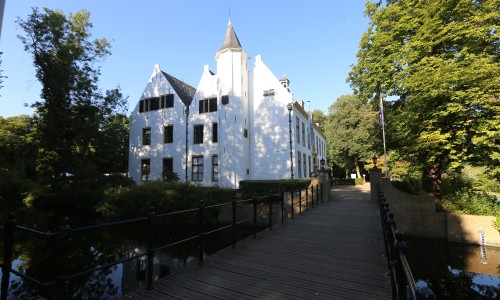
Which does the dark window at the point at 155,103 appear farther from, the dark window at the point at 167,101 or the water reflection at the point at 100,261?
the water reflection at the point at 100,261

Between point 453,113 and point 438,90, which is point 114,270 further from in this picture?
point 453,113

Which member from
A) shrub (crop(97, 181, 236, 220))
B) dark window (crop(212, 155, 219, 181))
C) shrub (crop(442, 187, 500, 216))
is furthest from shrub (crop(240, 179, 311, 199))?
shrub (crop(442, 187, 500, 216))

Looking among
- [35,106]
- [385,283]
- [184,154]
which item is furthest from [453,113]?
[35,106]

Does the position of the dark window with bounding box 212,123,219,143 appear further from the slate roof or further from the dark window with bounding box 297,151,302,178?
the dark window with bounding box 297,151,302,178

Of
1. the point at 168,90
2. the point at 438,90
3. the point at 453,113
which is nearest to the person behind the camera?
the point at 438,90

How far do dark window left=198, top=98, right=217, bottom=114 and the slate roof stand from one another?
2.31m

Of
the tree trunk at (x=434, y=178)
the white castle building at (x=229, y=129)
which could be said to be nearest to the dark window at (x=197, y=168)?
the white castle building at (x=229, y=129)

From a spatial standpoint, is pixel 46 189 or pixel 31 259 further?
pixel 46 189

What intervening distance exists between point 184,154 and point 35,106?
12.6 m

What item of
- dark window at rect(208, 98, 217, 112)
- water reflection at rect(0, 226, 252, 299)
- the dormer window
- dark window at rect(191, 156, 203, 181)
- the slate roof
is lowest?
water reflection at rect(0, 226, 252, 299)

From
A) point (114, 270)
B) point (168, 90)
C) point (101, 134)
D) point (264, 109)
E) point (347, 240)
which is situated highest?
point (168, 90)

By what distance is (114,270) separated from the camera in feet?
31.0

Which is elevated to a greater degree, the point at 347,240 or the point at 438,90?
the point at 438,90

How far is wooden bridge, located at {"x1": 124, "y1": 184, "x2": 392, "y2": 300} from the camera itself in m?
4.11
